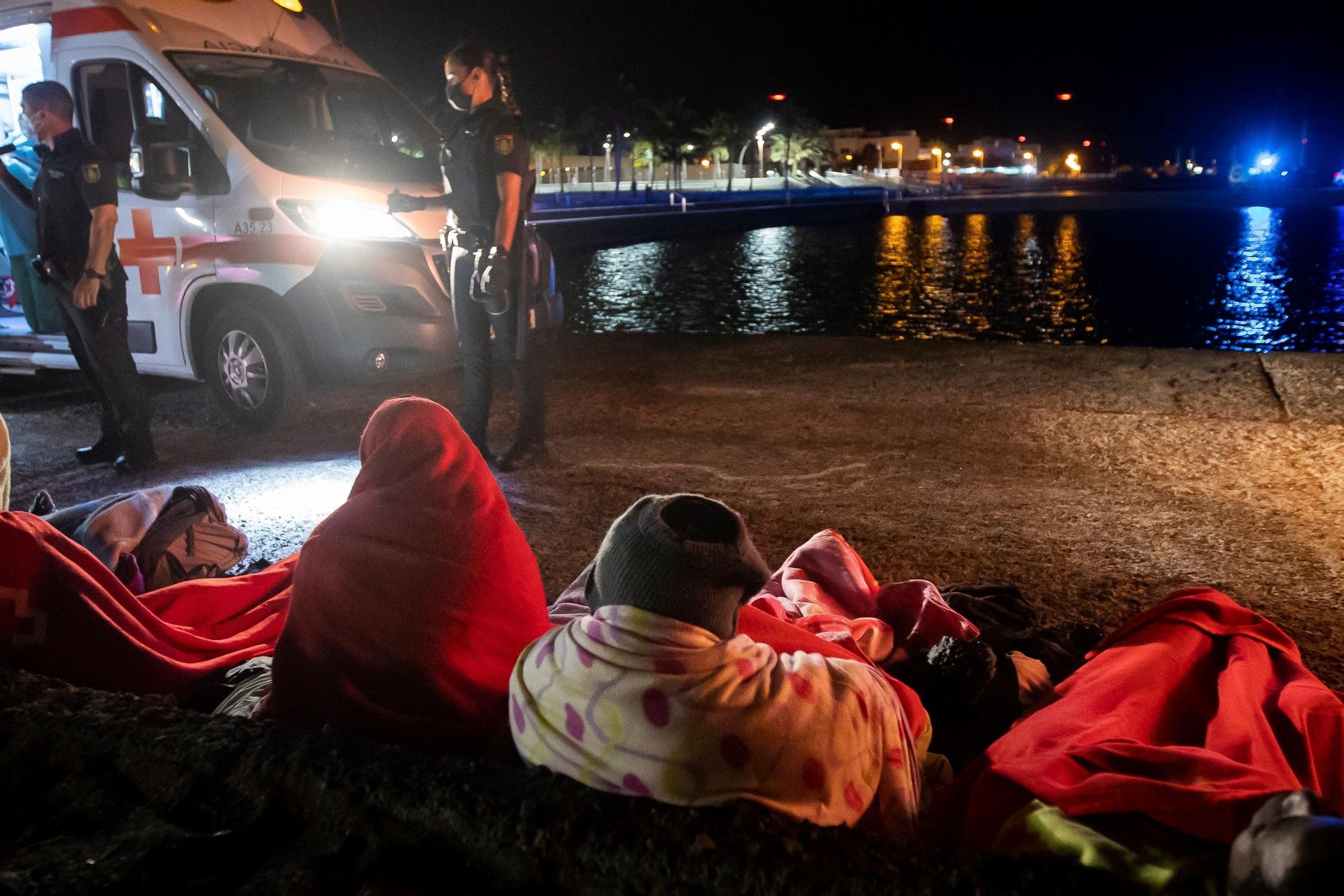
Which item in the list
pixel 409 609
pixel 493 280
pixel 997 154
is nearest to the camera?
pixel 409 609

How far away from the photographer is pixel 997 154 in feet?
578

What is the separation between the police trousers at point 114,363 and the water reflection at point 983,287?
8055 millimetres

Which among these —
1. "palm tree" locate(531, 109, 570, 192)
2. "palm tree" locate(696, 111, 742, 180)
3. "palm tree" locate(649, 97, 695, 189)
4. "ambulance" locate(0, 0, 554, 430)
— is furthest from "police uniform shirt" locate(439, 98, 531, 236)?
"palm tree" locate(696, 111, 742, 180)

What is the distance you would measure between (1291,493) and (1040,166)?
568 ft

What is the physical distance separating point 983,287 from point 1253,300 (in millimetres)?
4708

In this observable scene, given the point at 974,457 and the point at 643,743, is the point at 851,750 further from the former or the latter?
the point at 974,457

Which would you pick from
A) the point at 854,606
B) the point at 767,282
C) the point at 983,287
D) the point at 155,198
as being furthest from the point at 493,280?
the point at 983,287

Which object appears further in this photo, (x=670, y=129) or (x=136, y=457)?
(x=670, y=129)

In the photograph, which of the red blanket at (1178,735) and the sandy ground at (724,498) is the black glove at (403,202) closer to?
the sandy ground at (724,498)

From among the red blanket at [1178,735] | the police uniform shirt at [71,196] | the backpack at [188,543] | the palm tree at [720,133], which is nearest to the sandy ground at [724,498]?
the red blanket at [1178,735]

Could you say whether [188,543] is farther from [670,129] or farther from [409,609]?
[670,129]

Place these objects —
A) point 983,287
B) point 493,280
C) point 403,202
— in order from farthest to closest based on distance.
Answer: point 983,287 < point 403,202 < point 493,280

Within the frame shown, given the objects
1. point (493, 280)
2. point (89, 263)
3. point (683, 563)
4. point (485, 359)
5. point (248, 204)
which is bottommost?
point (485, 359)

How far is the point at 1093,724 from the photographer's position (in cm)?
203
